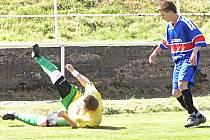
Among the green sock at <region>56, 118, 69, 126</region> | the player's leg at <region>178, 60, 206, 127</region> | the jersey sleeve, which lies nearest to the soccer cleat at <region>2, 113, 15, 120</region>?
the green sock at <region>56, 118, 69, 126</region>

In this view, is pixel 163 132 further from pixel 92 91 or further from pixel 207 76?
pixel 207 76

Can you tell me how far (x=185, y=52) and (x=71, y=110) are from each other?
1753 mm

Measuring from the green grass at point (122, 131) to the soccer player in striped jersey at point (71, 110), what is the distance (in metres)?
0.13

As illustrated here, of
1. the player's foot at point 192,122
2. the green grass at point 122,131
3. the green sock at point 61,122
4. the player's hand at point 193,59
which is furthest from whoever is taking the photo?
the green sock at point 61,122

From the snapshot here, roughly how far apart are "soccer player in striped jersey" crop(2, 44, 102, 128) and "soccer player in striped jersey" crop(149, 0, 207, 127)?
1.16 m

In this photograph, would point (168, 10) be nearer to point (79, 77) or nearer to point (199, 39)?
point (199, 39)

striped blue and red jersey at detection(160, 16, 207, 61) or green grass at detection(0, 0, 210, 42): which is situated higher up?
striped blue and red jersey at detection(160, 16, 207, 61)

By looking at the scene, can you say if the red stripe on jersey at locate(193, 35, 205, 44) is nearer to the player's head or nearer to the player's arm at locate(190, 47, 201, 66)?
the player's arm at locate(190, 47, 201, 66)

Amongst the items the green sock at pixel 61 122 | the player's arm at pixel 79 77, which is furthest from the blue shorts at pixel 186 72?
the green sock at pixel 61 122

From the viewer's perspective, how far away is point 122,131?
8.70 m

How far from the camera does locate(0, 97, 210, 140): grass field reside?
8133 mm

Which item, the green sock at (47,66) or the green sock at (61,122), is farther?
the green sock at (47,66)

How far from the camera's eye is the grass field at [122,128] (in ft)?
26.7

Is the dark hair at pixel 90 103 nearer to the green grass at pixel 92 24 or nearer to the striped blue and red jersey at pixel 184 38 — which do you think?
the striped blue and red jersey at pixel 184 38
